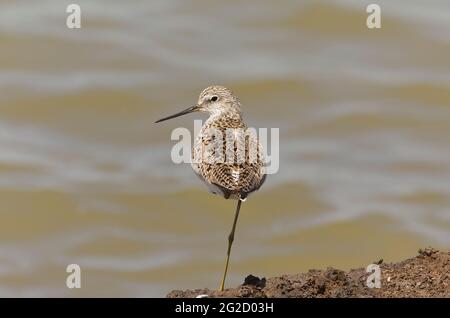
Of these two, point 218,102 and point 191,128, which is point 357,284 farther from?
point 191,128

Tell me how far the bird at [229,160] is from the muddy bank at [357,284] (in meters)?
0.61

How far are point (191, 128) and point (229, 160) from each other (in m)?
5.85

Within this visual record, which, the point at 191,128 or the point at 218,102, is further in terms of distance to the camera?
the point at 191,128

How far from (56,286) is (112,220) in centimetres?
131

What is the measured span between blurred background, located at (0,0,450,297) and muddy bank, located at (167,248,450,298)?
181 inches

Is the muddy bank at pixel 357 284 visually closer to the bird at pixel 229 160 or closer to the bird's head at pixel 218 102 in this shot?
the bird at pixel 229 160

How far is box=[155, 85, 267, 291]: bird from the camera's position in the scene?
24.6 feet

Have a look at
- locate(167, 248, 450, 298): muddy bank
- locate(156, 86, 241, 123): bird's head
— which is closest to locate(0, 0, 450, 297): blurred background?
locate(156, 86, 241, 123): bird's head

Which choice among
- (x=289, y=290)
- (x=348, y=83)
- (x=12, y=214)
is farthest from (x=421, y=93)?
(x=289, y=290)

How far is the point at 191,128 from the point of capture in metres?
13.5

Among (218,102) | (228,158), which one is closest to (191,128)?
(218,102)

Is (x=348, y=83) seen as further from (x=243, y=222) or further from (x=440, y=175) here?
(x=243, y=222)

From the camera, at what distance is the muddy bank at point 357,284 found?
642 centimetres

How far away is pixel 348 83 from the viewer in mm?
15227
